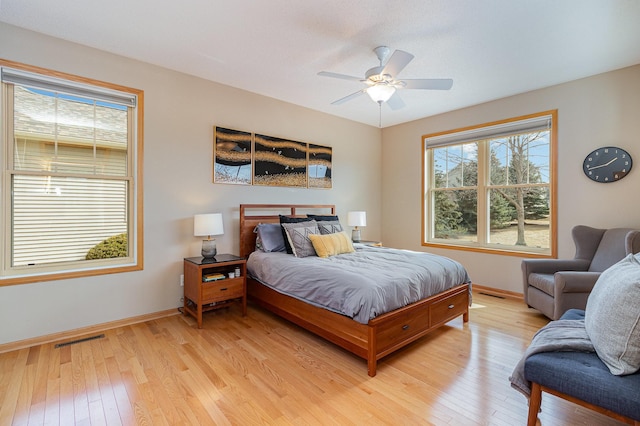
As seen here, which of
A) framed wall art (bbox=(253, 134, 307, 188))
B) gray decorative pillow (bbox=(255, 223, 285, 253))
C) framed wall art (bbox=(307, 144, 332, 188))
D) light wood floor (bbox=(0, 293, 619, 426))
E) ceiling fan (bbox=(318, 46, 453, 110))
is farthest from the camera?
framed wall art (bbox=(307, 144, 332, 188))

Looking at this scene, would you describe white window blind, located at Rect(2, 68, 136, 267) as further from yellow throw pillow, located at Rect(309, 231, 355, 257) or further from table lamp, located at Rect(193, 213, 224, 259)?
yellow throw pillow, located at Rect(309, 231, 355, 257)

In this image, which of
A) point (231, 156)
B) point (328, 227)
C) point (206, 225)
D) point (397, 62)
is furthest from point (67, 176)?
point (397, 62)

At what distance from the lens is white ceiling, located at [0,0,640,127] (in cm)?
231

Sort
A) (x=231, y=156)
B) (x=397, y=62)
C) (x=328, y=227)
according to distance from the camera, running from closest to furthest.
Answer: (x=397, y=62) < (x=231, y=156) < (x=328, y=227)

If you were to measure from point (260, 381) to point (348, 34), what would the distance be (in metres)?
2.92

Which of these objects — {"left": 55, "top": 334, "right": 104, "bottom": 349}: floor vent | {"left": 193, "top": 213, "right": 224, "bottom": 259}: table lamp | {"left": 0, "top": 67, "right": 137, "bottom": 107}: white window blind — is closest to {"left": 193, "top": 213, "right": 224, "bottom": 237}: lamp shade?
{"left": 193, "top": 213, "right": 224, "bottom": 259}: table lamp

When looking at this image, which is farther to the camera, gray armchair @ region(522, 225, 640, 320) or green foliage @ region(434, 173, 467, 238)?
green foliage @ region(434, 173, 467, 238)

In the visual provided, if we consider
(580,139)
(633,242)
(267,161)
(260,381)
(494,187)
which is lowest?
(260,381)

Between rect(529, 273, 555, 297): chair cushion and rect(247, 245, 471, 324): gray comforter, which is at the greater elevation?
rect(247, 245, 471, 324): gray comforter

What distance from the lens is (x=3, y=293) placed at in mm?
2582

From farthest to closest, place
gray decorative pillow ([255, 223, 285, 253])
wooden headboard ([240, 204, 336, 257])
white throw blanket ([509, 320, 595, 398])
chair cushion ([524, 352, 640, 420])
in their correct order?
wooden headboard ([240, 204, 336, 257]) → gray decorative pillow ([255, 223, 285, 253]) → white throw blanket ([509, 320, 595, 398]) → chair cushion ([524, 352, 640, 420])

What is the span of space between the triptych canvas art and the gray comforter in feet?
3.78

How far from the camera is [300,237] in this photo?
11.7 feet

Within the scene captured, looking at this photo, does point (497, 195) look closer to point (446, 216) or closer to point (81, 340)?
point (446, 216)
